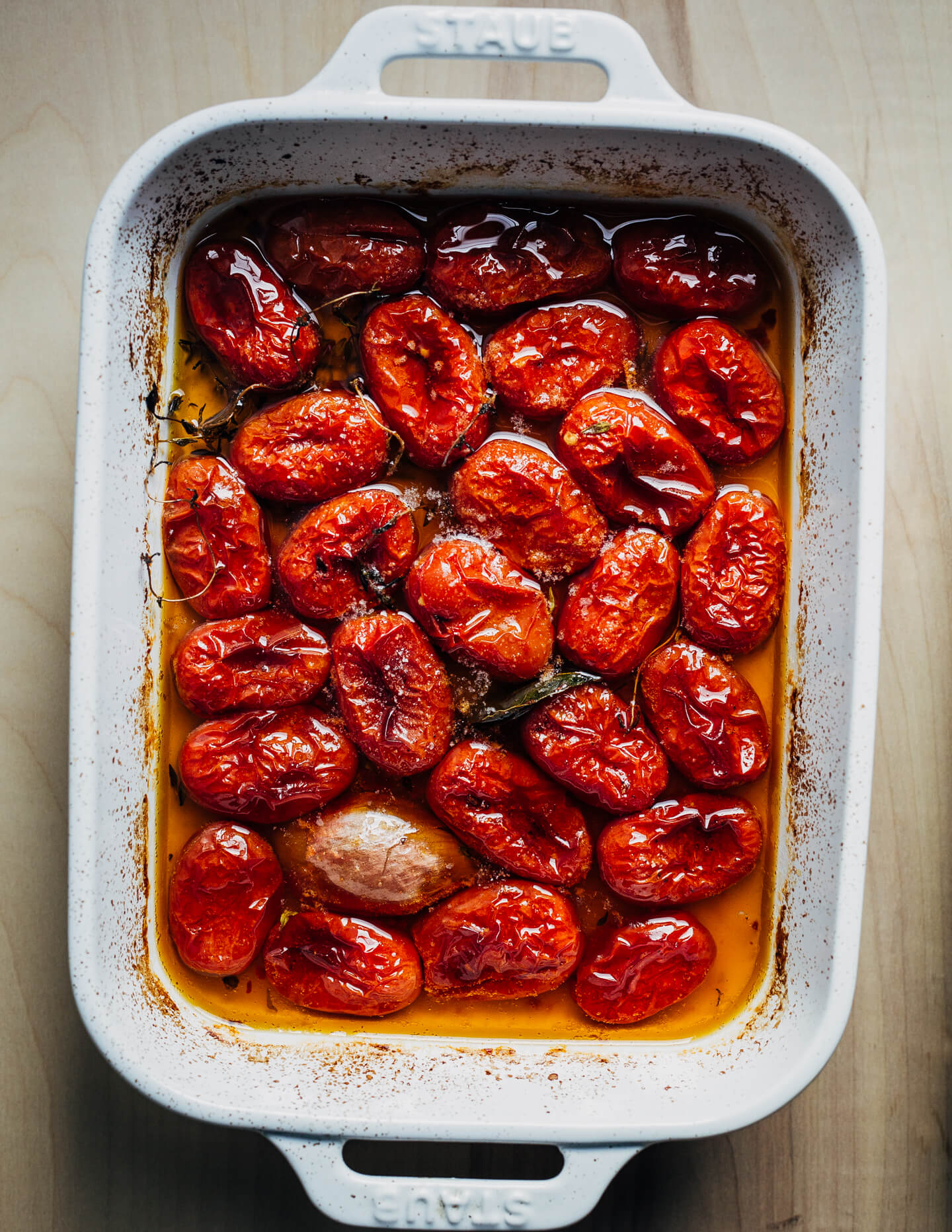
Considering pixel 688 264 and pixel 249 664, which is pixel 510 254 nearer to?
pixel 688 264

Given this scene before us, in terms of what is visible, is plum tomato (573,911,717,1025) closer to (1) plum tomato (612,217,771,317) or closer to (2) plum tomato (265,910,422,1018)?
(2) plum tomato (265,910,422,1018)

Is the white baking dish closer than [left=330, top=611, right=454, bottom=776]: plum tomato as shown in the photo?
Yes

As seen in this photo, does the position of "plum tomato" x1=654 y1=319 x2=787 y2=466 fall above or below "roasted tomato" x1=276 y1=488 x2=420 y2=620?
above

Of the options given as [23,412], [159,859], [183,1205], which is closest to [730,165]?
[23,412]

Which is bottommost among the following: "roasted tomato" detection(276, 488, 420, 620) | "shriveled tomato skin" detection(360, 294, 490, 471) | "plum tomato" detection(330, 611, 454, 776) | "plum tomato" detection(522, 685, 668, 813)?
"plum tomato" detection(522, 685, 668, 813)

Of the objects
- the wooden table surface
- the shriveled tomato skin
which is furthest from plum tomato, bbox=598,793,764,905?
the shriveled tomato skin
